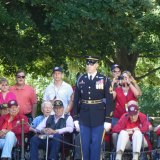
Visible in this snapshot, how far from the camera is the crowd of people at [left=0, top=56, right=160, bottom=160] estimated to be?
10.6 meters

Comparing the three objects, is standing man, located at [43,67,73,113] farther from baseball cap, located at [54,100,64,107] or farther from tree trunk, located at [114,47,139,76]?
tree trunk, located at [114,47,139,76]

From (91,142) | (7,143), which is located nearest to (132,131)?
(91,142)

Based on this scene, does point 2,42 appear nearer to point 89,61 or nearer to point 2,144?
point 2,144

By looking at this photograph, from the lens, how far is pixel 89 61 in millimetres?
10500

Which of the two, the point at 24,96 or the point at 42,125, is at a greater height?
the point at 24,96

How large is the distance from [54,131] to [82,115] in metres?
1.13

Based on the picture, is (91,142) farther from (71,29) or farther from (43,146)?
(71,29)

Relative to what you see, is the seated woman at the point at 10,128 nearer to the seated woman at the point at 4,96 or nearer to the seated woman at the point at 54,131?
the seated woman at the point at 4,96

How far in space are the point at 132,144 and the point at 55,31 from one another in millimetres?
5960

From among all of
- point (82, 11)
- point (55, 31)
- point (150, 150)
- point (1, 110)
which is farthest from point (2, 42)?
point (150, 150)

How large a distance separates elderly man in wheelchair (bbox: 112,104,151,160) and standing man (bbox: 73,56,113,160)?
749 mm

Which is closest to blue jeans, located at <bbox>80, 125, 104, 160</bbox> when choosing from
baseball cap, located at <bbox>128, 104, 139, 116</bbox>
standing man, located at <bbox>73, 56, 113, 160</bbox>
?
standing man, located at <bbox>73, 56, 113, 160</bbox>

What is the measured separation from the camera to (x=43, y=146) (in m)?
11.8

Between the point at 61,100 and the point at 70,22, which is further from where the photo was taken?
the point at 70,22
